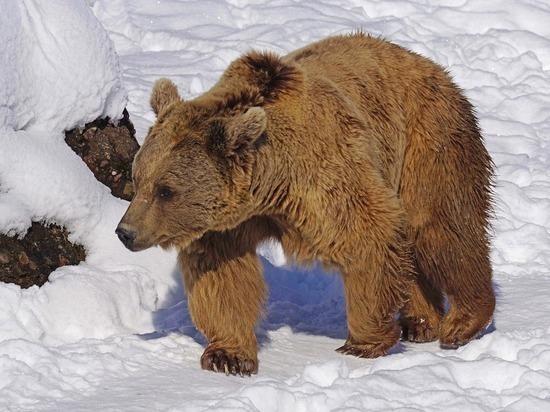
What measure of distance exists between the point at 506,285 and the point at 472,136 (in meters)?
1.42

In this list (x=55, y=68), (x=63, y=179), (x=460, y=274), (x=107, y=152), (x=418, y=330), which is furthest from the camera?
(x=107, y=152)

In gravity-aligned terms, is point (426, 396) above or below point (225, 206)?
below

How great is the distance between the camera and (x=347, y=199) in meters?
5.69

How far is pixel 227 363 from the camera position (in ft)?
18.6

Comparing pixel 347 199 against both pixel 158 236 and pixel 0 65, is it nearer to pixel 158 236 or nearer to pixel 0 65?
pixel 158 236

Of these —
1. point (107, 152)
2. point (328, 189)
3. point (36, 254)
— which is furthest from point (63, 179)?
point (328, 189)

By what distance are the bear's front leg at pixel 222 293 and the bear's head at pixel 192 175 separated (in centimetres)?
A: 34

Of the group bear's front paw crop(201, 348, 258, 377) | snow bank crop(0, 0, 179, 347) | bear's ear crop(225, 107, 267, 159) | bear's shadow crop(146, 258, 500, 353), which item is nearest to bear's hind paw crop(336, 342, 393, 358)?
bear's shadow crop(146, 258, 500, 353)

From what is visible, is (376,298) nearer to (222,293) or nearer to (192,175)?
(222,293)

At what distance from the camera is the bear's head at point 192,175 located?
5336 millimetres

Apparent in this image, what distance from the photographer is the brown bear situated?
213 inches

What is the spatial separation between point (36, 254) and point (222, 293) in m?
1.24

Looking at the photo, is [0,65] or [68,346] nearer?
[68,346]

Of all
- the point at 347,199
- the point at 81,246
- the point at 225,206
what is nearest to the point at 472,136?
the point at 347,199
